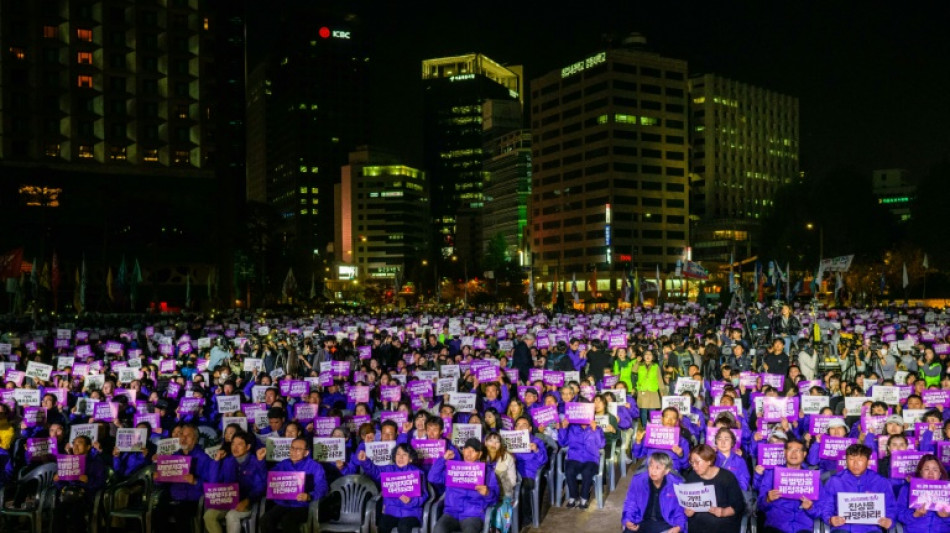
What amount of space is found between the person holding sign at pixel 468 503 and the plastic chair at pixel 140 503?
11.2 ft

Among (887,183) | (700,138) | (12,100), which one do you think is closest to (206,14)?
(12,100)

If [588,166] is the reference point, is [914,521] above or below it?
below

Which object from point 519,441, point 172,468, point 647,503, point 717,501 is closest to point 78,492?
point 172,468

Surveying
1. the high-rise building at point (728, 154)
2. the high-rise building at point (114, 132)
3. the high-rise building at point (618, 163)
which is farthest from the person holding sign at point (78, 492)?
the high-rise building at point (728, 154)

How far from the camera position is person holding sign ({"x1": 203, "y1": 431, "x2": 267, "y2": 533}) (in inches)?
355

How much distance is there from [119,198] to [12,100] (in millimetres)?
14349

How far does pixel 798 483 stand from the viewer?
8.00 metres

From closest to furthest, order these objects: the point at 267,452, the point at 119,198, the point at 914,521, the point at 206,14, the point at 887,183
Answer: the point at 914,521 → the point at 267,452 → the point at 119,198 → the point at 206,14 → the point at 887,183

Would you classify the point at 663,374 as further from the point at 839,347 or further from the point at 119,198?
the point at 119,198

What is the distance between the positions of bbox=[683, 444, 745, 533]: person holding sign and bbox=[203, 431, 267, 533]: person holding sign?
474cm

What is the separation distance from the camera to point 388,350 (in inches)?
864

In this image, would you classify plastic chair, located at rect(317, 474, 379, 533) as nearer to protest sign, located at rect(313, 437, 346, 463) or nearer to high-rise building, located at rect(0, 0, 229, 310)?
protest sign, located at rect(313, 437, 346, 463)

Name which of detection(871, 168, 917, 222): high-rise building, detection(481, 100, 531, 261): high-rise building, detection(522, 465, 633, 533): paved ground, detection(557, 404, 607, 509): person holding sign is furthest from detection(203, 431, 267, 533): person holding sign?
detection(871, 168, 917, 222): high-rise building

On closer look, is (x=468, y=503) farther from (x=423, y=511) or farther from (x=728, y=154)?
(x=728, y=154)
